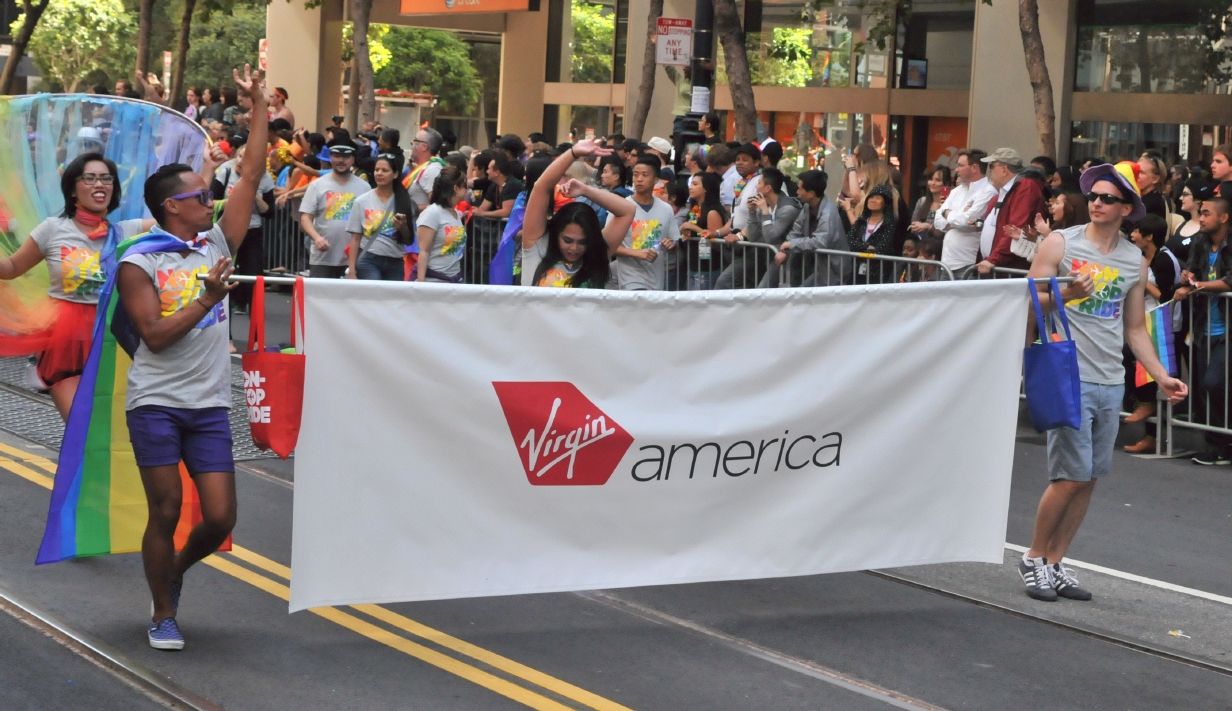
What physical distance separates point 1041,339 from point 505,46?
96.3ft

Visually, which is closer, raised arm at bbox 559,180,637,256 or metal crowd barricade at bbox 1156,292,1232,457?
raised arm at bbox 559,180,637,256

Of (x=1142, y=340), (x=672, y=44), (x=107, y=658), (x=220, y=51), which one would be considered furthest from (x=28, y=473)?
(x=220, y=51)

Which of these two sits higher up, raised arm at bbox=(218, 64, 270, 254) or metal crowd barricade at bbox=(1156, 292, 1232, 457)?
raised arm at bbox=(218, 64, 270, 254)

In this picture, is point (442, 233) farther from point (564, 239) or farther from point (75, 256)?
point (564, 239)

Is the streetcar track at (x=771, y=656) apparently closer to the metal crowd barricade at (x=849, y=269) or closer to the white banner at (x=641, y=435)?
the white banner at (x=641, y=435)

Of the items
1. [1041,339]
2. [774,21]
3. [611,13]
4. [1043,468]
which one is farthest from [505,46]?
[1041,339]

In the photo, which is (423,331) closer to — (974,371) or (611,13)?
(974,371)

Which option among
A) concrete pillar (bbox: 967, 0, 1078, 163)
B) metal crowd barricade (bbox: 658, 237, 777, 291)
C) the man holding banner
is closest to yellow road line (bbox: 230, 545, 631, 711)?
the man holding banner

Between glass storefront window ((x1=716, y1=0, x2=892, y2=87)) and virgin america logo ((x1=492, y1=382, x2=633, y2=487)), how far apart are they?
18.8 metres

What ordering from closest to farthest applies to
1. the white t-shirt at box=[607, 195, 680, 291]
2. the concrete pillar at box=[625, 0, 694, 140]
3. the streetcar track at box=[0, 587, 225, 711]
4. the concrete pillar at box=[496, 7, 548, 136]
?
the streetcar track at box=[0, 587, 225, 711], the white t-shirt at box=[607, 195, 680, 291], the concrete pillar at box=[625, 0, 694, 140], the concrete pillar at box=[496, 7, 548, 136]

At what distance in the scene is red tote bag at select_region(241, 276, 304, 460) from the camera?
5.09m

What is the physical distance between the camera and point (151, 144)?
8297 mm

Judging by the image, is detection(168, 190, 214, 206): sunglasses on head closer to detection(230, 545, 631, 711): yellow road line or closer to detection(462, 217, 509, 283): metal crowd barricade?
detection(230, 545, 631, 711): yellow road line

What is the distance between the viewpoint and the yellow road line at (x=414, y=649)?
5221 millimetres
